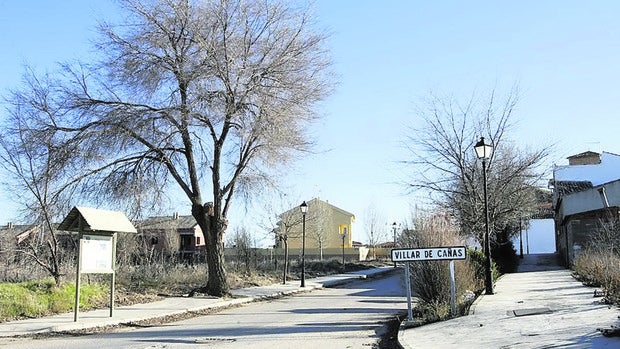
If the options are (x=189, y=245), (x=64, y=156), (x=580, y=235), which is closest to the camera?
(x=64, y=156)

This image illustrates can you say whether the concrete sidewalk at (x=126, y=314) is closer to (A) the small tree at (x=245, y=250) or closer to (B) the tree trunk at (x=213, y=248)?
(B) the tree trunk at (x=213, y=248)

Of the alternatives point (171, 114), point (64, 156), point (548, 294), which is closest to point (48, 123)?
point (64, 156)

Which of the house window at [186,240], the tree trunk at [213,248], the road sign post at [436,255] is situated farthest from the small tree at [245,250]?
the house window at [186,240]

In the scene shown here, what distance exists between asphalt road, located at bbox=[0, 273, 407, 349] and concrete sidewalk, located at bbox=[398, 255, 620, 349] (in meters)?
1.47

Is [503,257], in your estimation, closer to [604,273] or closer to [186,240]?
[604,273]

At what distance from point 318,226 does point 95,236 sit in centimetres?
4753

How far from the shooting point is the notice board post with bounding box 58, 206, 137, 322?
15.1m

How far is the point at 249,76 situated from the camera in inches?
759

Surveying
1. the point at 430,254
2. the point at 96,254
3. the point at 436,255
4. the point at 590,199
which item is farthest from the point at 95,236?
the point at 590,199

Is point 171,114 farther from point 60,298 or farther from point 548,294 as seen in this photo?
point 548,294

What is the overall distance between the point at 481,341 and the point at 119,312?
10820 mm

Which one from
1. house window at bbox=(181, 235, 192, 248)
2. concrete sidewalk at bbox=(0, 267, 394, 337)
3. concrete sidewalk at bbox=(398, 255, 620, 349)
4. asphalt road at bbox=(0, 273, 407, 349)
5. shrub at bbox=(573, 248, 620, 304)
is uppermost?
house window at bbox=(181, 235, 192, 248)

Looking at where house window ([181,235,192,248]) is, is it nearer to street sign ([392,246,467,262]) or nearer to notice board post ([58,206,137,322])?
notice board post ([58,206,137,322])

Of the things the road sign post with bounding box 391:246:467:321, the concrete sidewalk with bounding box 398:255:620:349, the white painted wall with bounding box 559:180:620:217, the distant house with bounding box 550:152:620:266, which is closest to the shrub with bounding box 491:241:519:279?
the distant house with bounding box 550:152:620:266
